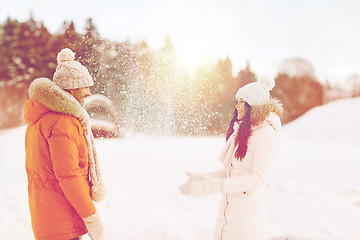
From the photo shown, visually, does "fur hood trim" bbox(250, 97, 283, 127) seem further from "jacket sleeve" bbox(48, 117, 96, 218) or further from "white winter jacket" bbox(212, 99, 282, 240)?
"jacket sleeve" bbox(48, 117, 96, 218)

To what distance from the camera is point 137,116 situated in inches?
224

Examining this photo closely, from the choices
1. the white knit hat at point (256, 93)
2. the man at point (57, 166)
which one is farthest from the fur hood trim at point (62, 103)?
the white knit hat at point (256, 93)

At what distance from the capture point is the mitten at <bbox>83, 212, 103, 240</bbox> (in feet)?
6.48

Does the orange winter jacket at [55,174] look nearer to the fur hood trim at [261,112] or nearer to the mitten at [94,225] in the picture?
the mitten at [94,225]

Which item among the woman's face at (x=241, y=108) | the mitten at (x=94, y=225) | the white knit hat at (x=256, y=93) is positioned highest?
the white knit hat at (x=256, y=93)

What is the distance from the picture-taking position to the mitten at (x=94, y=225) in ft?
6.48

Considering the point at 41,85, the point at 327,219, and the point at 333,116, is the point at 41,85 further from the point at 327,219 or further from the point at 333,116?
the point at 333,116

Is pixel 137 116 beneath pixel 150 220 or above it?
above

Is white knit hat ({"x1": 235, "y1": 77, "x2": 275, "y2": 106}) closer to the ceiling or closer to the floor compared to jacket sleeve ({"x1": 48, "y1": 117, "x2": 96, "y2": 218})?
closer to the ceiling

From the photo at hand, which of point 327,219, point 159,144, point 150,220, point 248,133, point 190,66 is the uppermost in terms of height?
point 190,66

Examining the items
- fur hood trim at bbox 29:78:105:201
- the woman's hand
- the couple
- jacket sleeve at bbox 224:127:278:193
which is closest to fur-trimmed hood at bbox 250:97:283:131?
Result: the couple

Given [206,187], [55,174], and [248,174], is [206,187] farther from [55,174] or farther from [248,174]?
[55,174]

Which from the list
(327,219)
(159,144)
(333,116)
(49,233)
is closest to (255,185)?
(49,233)

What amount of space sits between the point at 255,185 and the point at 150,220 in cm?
264
